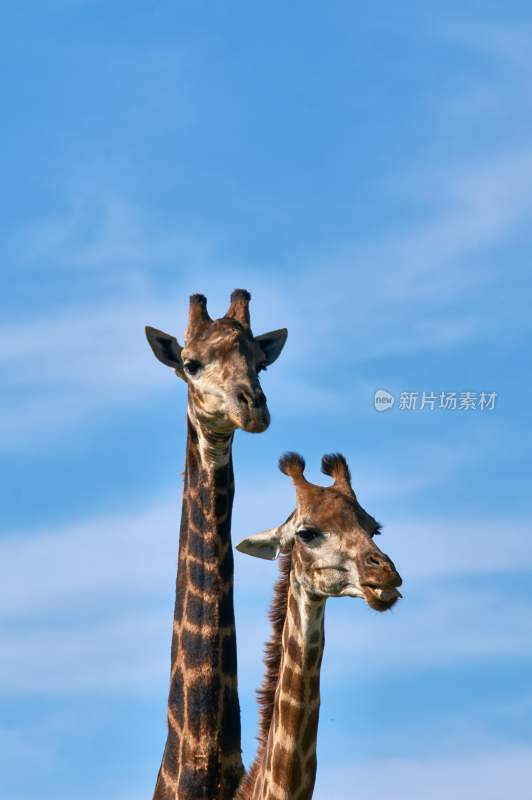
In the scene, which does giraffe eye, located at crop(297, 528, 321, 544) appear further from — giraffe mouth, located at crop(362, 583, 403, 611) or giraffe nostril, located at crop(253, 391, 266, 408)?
giraffe nostril, located at crop(253, 391, 266, 408)

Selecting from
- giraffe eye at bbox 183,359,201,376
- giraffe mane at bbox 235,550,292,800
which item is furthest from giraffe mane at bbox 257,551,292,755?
giraffe eye at bbox 183,359,201,376

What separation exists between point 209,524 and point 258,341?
2.44m

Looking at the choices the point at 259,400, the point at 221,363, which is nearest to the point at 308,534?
the point at 259,400

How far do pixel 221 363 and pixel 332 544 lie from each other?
317cm

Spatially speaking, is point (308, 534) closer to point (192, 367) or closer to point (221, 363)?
point (221, 363)

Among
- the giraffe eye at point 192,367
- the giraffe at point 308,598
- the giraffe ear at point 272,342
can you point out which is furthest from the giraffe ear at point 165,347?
the giraffe at point 308,598

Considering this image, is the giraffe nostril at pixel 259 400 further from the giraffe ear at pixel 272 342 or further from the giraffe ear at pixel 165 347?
the giraffe ear at pixel 272 342

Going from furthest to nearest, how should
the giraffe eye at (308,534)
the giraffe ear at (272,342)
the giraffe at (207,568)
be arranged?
the giraffe ear at (272,342), the giraffe at (207,568), the giraffe eye at (308,534)

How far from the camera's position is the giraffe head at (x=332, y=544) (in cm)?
2106

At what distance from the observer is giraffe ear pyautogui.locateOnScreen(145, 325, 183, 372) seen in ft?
81.9

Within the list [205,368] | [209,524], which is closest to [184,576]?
[209,524]

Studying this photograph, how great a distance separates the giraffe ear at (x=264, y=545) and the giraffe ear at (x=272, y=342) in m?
3.56

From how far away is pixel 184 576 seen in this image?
80.5ft

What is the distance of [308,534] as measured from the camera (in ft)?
→ 71.6
